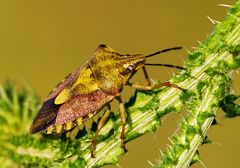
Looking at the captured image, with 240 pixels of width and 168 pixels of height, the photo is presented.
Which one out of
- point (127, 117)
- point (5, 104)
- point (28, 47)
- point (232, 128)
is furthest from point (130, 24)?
point (127, 117)

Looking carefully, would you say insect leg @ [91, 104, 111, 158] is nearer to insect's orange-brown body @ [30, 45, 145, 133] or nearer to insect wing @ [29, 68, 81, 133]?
insect's orange-brown body @ [30, 45, 145, 133]

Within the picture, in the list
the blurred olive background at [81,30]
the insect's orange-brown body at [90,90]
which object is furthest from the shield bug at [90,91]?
the blurred olive background at [81,30]

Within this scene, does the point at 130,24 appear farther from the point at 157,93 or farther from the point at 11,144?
the point at 157,93

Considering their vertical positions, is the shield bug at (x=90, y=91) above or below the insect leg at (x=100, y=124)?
above

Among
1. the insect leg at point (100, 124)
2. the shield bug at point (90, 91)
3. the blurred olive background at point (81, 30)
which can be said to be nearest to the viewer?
the insect leg at point (100, 124)

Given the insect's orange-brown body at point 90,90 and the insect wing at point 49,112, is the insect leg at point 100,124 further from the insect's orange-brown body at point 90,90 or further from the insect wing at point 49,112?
the insect wing at point 49,112

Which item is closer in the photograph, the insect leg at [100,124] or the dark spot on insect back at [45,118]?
the insect leg at [100,124]
